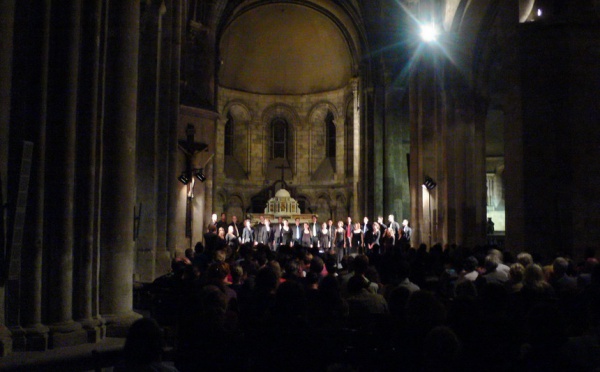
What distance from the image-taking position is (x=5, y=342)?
6.69 meters

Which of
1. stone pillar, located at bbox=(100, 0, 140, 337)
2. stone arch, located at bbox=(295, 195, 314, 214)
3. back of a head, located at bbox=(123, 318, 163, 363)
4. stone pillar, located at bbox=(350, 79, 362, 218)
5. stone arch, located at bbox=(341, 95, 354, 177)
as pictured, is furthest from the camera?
stone arch, located at bbox=(295, 195, 314, 214)

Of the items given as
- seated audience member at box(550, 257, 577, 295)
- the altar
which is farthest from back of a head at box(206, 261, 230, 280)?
the altar

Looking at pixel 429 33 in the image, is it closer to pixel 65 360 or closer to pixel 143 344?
pixel 65 360

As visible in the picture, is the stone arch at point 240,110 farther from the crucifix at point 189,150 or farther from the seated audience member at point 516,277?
the seated audience member at point 516,277

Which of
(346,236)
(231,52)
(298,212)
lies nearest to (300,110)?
(231,52)

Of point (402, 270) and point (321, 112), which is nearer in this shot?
point (402, 270)

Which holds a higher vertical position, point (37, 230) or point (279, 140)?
point (279, 140)

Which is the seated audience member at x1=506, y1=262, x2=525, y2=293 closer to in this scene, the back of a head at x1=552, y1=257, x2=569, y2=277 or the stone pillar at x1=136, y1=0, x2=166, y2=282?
the back of a head at x1=552, y1=257, x2=569, y2=277

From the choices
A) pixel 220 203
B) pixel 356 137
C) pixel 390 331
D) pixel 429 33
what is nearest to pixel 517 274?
pixel 390 331

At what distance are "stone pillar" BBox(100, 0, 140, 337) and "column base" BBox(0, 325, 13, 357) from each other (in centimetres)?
176

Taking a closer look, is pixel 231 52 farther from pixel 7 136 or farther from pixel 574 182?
pixel 7 136

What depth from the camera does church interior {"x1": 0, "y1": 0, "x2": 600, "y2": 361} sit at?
7.54 metres

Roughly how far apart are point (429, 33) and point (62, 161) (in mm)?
14607

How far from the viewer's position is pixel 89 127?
842cm
